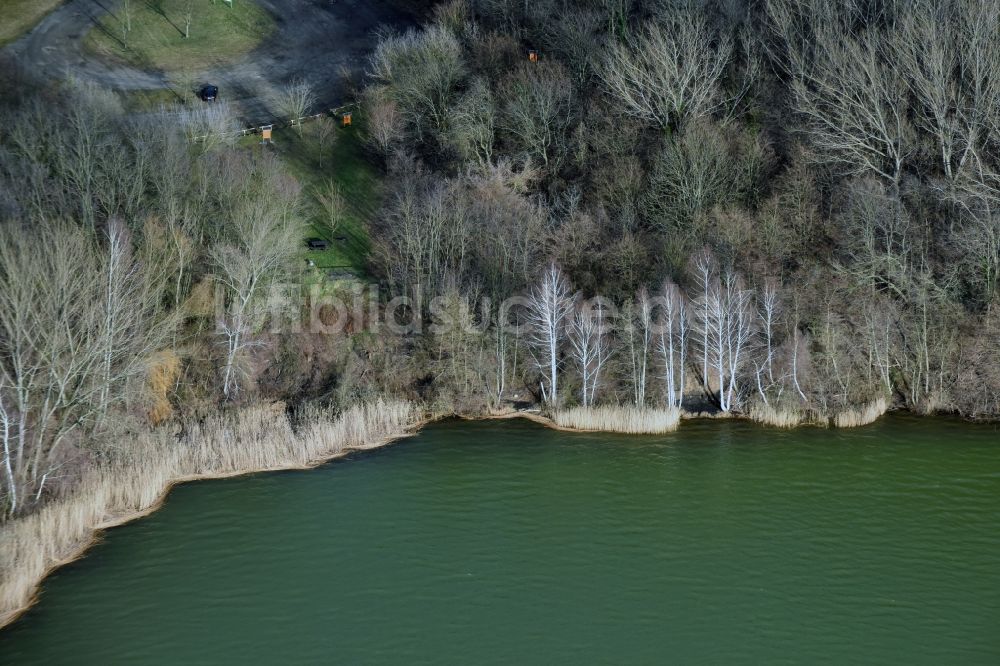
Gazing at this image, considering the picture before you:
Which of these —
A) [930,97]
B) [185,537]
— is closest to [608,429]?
[185,537]

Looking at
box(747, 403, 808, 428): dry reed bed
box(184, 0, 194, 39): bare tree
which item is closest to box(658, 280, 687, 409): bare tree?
box(747, 403, 808, 428): dry reed bed

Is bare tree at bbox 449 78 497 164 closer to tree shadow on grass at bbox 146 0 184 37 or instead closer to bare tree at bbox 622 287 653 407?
bare tree at bbox 622 287 653 407

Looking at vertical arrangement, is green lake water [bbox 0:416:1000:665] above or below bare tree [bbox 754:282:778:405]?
below

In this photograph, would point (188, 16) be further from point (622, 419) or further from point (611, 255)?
point (622, 419)

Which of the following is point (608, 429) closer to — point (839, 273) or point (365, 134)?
point (839, 273)

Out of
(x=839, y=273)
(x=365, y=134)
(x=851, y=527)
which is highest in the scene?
(x=365, y=134)

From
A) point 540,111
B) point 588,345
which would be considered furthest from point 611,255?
point 540,111
